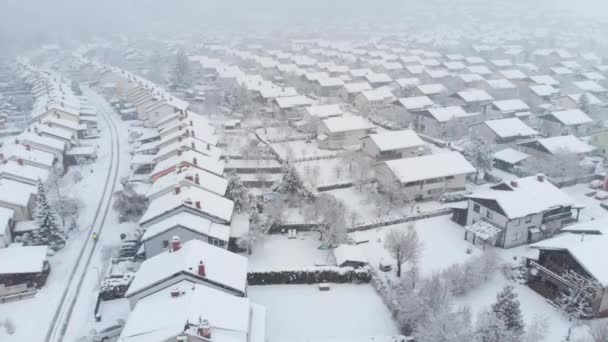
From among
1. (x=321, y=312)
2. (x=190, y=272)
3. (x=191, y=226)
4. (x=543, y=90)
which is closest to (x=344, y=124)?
(x=191, y=226)

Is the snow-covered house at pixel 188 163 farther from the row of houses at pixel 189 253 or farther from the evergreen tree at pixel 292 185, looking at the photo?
the evergreen tree at pixel 292 185

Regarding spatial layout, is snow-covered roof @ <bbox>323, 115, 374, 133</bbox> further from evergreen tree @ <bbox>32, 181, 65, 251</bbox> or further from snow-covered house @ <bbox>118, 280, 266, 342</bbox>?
snow-covered house @ <bbox>118, 280, 266, 342</bbox>

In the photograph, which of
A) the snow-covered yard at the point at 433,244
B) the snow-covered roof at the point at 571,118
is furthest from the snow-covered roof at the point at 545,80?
the snow-covered yard at the point at 433,244

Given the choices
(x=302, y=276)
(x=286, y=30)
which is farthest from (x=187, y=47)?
(x=302, y=276)

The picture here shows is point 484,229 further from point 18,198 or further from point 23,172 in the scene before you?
point 23,172

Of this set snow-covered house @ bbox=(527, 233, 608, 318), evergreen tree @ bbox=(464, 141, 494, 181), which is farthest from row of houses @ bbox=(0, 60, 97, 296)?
evergreen tree @ bbox=(464, 141, 494, 181)

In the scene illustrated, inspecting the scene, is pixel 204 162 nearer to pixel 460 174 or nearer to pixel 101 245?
pixel 101 245
